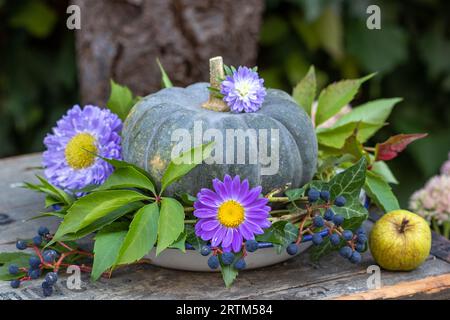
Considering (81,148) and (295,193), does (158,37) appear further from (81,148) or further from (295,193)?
(295,193)

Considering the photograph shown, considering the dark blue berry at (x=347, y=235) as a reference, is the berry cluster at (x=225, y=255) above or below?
below

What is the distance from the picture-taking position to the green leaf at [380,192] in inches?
49.9

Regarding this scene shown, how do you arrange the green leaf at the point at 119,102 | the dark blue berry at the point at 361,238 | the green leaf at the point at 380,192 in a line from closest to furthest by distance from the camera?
the dark blue berry at the point at 361,238
the green leaf at the point at 380,192
the green leaf at the point at 119,102

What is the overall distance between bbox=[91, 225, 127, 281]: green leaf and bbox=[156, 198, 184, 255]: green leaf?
0.25 feet

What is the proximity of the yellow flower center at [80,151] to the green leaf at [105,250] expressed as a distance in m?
0.19

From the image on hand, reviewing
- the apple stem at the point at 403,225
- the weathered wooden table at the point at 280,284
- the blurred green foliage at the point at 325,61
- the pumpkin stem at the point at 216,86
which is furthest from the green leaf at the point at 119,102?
the blurred green foliage at the point at 325,61

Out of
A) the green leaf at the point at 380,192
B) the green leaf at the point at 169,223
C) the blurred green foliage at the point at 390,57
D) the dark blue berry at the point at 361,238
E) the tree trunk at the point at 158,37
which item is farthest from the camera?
the blurred green foliage at the point at 390,57

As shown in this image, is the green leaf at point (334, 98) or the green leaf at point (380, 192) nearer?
the green leaf at point (380, 192)

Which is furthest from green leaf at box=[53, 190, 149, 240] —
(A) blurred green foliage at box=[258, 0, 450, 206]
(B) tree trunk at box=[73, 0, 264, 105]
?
(A) blurred green foliage at box=[258, 0, 450, 206]

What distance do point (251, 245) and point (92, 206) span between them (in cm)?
25

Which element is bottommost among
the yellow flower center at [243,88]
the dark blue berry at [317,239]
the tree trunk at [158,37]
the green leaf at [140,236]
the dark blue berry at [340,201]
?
the dark blue berry at [317,239]

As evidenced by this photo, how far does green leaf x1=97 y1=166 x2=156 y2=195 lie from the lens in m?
1.13

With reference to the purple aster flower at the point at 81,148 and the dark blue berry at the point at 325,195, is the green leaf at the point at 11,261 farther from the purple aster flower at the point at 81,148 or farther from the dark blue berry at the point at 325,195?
the dark blue berry at the point at 325,195

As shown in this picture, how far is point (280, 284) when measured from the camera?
1149mm
